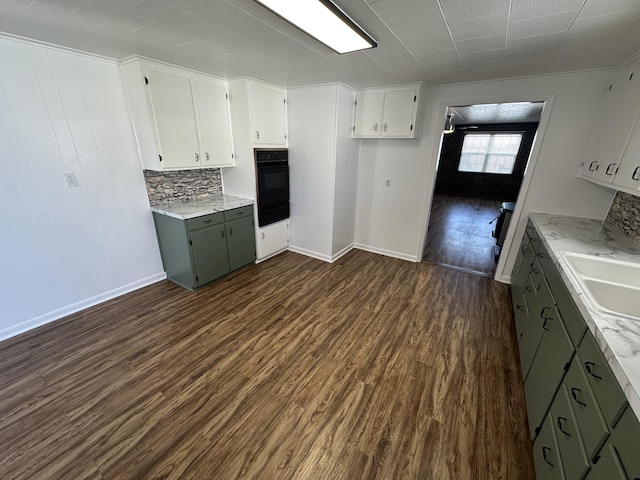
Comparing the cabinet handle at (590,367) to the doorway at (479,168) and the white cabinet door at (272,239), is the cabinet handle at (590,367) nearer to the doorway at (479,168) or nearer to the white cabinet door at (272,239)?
the white cabinet door at (272,239)

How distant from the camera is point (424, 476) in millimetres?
1383

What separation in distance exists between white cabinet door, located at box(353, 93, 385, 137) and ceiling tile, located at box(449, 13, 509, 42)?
1665mm

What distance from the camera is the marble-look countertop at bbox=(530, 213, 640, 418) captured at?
2.84ft

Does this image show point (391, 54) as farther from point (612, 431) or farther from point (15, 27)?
point (15, 27)

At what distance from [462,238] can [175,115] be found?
498 centimetres

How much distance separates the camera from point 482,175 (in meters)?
8.95

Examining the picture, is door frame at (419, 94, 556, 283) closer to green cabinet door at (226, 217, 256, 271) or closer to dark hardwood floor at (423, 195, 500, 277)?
dark hardwood floor at (423, 195, 500, 277)

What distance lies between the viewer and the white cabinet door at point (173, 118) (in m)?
2.56

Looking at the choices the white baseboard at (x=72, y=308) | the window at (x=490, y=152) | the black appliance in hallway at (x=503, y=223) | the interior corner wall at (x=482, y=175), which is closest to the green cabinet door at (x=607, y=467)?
the black appliance in hallway at (x=503, y=223)

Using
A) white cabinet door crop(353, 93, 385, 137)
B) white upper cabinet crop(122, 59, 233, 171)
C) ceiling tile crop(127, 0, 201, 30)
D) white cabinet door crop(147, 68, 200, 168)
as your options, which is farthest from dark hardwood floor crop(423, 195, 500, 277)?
ceiling tile crop(127, 0, 201, 30)

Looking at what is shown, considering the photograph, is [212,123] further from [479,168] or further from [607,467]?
[479,168]

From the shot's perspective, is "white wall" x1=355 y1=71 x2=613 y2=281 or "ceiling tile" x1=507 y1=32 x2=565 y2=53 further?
"white wall" x1=355 y1=71 x2=613 y2=281

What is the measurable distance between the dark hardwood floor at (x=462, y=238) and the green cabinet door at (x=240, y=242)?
2624 millimetres

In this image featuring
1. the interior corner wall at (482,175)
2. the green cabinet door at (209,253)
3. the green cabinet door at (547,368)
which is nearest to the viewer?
the green cabinet door at (547,368)
